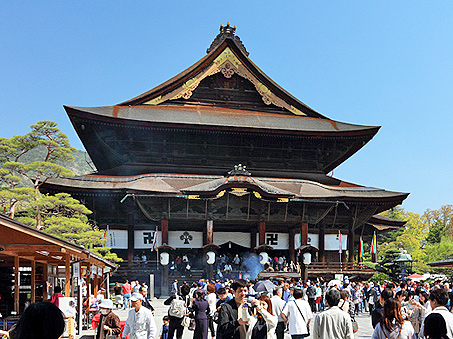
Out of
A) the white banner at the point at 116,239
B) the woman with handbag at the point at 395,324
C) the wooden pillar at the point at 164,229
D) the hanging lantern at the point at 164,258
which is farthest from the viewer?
the white banner at the point at 116,239

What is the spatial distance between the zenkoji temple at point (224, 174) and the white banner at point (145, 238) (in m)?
0.06

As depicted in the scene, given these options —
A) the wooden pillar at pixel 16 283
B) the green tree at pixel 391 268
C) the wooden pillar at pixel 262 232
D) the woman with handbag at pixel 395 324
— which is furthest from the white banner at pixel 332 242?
the woman with handbag at pixel 395 324

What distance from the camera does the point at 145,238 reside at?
31.3 metres

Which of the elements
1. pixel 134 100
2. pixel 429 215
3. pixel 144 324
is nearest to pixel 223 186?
pixel 134 100

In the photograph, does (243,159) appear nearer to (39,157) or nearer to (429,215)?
(429,215)

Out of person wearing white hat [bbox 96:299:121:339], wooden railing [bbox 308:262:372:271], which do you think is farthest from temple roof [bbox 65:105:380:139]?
person wearing white hat [bbox 96:299:121:339]

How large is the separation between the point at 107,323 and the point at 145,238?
22.4m

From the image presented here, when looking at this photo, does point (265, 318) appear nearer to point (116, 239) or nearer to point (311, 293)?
point (311, 293)

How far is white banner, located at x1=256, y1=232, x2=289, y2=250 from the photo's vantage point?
3344 centimetres

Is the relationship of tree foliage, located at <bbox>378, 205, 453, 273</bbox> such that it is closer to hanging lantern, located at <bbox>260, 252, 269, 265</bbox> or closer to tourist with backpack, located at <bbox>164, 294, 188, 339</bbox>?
hanging lantern, located at <bbox>260, 252, 269, 265</bbox>

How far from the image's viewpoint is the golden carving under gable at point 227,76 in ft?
118

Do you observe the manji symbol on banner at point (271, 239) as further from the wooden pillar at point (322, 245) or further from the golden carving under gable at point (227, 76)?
the golden carving under gable at point (227, 76)

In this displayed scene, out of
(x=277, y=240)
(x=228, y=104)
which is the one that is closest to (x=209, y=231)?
(x=277, y=240)

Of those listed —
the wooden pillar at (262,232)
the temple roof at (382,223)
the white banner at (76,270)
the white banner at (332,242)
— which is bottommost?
the white banner at (76,270)
